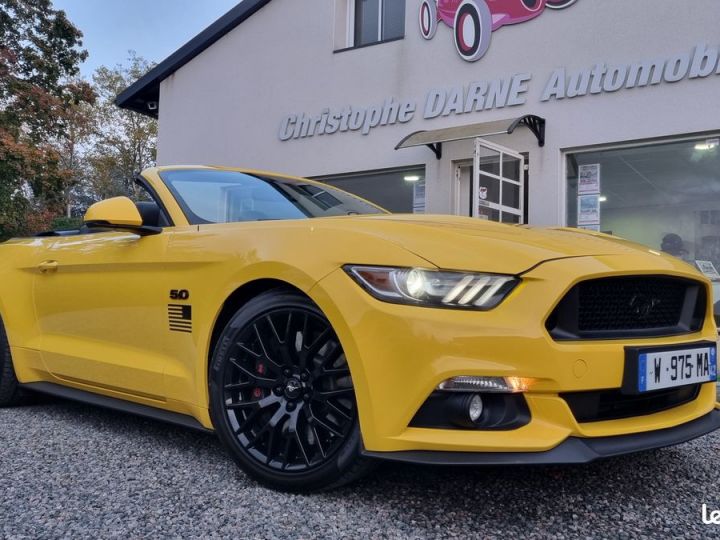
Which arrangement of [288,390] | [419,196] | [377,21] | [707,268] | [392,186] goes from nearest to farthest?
[288,390] < [707,268] < [419,196] < [392,186] < [377,21]

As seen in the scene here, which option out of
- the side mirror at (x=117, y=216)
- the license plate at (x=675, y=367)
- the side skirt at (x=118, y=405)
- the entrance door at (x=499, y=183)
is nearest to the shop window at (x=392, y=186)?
the entrance door at (x=499, y=183)

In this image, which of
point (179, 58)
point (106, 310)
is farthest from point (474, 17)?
point (106, 310)

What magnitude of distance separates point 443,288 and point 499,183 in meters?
5.91

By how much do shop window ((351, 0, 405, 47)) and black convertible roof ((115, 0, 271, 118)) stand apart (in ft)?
5.50

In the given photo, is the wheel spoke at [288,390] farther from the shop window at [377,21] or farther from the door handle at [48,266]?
the shop window at [377,21]

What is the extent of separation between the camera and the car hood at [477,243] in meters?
1.96

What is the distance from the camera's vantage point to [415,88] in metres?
8.59

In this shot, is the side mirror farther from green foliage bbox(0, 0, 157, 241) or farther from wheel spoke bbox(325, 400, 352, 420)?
green foliage bbox(0, 0, 157, 241)

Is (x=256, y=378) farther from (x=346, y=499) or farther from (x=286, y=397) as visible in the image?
(x=346, y=499)

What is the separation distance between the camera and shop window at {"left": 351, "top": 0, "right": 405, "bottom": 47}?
9.18 meters

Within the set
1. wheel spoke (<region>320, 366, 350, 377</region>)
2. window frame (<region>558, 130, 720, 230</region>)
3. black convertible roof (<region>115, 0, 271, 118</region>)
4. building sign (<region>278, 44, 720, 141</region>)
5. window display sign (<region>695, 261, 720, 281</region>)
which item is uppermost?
black convertible roof (<region>115, 0, 271, 118</region>)

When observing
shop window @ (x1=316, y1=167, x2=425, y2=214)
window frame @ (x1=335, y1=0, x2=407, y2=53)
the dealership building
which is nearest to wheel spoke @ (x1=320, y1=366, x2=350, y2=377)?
the dealership building

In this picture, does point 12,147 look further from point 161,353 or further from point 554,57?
point 161,353

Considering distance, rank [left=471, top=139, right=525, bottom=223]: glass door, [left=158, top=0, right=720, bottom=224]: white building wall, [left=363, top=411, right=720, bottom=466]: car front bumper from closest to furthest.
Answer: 1. [left=363, top=411, right=720, bottom=466]: car front bumper
2. [left=158, top=0, right=720, bottom=224]: white building wall
3. [left=471, top=139, right=525, bottom=223]: glass door
